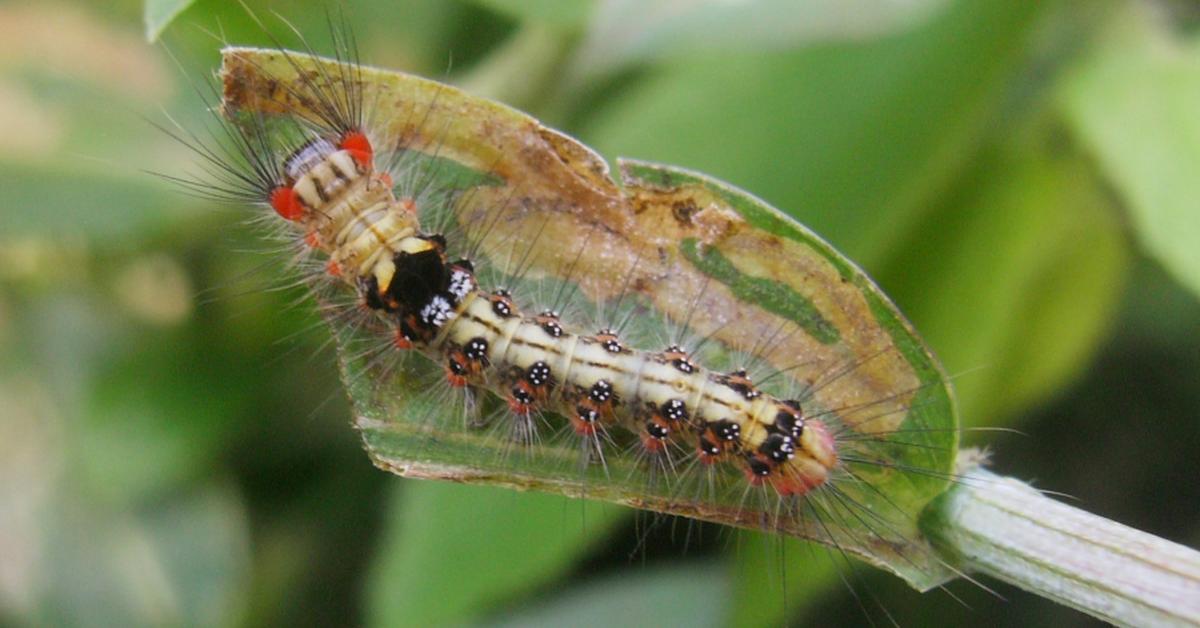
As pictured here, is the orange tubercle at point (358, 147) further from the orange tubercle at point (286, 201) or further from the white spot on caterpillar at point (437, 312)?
the white spot on caterpillar at point (437, 312)

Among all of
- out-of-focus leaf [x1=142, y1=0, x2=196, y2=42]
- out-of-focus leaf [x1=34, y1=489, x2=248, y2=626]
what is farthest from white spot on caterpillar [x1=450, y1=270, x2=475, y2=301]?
out-of-focus leaf [x1=34, y1=489, x2=248, y2=626]

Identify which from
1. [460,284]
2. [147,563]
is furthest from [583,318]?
[147,563]

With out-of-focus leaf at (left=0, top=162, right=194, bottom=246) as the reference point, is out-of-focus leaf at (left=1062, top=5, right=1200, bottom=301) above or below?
above

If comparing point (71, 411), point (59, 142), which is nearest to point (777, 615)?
point (71, 411)

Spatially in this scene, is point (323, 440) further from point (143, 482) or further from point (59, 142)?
point (59, 142)

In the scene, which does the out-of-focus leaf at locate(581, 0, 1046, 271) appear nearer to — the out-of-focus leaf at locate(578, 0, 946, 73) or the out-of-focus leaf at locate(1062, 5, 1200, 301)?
the out-of-focus leaf at locate(1062, 5, 1200, 301)

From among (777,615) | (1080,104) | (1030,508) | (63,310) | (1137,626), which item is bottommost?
(777,615)
